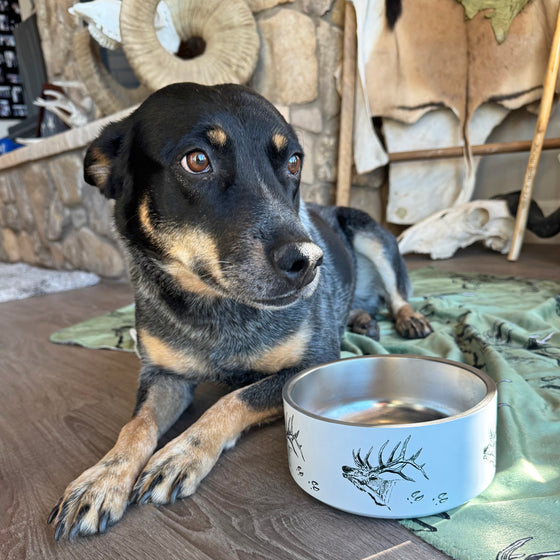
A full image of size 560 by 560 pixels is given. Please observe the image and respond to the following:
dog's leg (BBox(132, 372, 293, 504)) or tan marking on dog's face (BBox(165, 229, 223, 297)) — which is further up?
tan marking on dog's face (BBox(165, 229, 223, 297))

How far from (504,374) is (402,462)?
2.23ft

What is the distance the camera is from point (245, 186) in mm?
1093

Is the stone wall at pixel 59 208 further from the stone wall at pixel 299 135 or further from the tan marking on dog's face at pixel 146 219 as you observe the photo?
the tan marking on dog's face at pixel 146 219

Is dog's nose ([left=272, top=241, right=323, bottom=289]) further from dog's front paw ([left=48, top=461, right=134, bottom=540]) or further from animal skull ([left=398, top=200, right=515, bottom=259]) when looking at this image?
animal skull ([left=398, top=200, right=515, bottom=259])

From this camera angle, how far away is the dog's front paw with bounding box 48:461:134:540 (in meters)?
0.86

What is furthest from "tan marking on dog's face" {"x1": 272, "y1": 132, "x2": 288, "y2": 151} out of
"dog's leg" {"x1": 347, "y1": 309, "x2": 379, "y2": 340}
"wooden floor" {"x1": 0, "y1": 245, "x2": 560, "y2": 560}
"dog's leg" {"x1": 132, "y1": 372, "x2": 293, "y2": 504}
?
"dog's leg" {"x1": 347, "y1": 309, "x2": 379, "y2": 340}

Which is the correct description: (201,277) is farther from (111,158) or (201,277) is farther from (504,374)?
(504,374)

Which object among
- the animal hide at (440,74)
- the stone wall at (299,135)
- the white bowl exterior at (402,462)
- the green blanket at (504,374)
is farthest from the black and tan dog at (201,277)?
the animal hide at (440,74)

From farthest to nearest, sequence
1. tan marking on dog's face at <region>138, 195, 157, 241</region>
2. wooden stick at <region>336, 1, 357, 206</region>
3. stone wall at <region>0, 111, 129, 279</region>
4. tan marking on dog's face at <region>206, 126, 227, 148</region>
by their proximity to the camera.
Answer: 1. stone wall at <region>0, 111, 129, 279</region>
2. wooden stick at <region>336, 1, 357, 206</region>
3. tan marking on dog's face at <region>138, 195, 157, 241</region>
4. tan marking on dog's face at <region>206, 126, 227, 148</region>

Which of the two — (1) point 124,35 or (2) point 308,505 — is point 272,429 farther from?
(1) point 124,35

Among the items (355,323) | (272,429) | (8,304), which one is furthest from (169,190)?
(8,304)

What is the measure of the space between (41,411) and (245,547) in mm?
921

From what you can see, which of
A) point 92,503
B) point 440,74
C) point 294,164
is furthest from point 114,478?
point 440,74

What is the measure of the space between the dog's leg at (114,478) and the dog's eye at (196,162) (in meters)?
0.59
